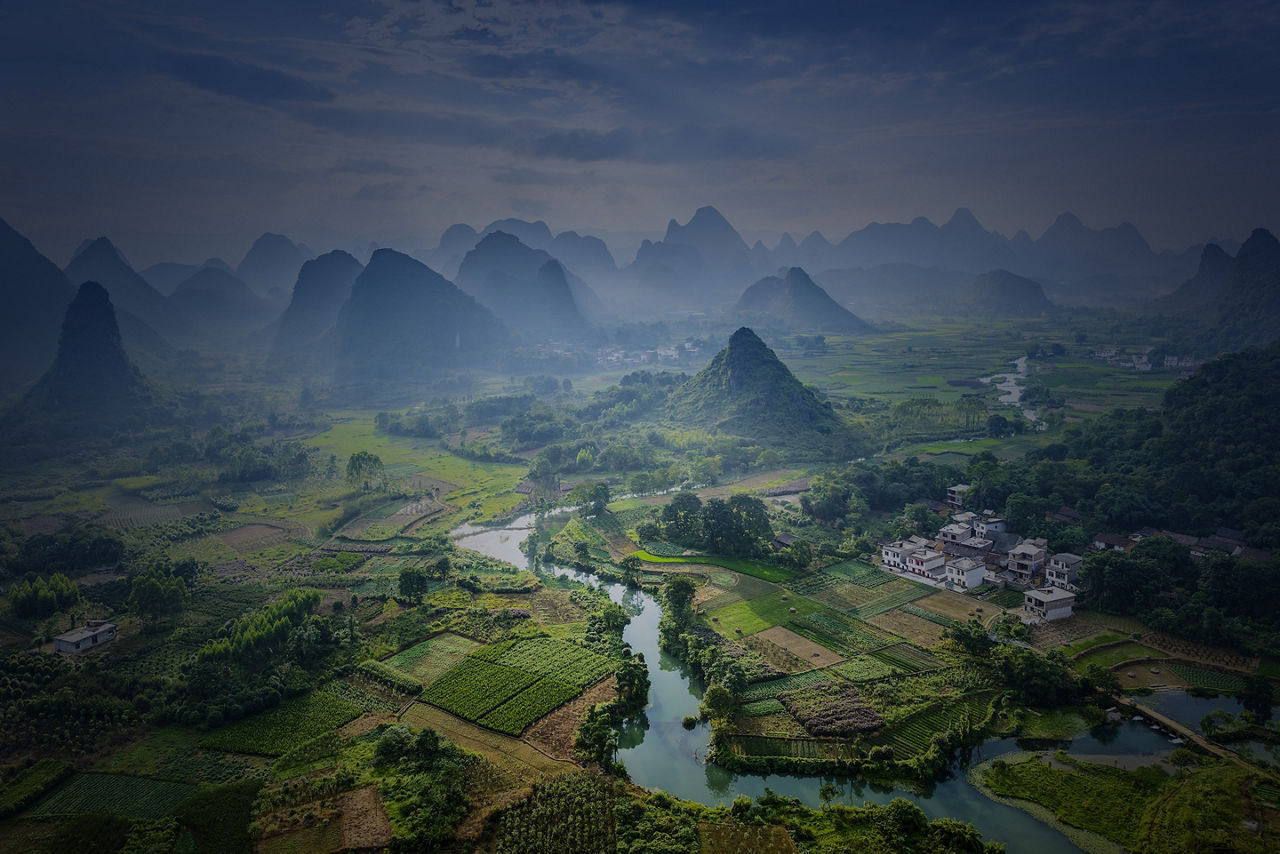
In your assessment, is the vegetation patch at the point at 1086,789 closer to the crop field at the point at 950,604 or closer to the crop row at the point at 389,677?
the crop field at the point at 950,604

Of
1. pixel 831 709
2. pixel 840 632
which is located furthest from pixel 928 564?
pixel 831 709

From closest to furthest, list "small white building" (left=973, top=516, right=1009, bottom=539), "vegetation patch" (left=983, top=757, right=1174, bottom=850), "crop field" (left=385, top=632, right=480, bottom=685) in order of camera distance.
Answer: "vegetation patch" (left=983, top=757, right=1174, bottom=850)
"crop field" (left=385, top=632, right=480, bottom=685)
"small white building" (left=973, top=516, right=1009, bottom=539)

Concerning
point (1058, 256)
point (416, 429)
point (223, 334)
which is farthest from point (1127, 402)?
point (1058, 256)

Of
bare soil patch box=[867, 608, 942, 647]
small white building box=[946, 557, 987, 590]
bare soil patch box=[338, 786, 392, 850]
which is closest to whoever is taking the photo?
bare soil patch box=[338, 786, 392, 850]

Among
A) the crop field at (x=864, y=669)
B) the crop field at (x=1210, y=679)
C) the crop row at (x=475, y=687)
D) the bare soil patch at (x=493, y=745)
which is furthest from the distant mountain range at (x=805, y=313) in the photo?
the bare soil patch at (x=493, y=745)

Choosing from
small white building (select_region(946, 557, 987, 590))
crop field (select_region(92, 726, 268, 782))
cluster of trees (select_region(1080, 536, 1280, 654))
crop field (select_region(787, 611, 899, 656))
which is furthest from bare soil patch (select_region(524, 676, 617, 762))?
cluster of trees (select_region(1080, 536, 1280, 654))

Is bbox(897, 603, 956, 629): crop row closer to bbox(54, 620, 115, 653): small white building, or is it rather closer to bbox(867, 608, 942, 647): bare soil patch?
bbox(867, 608, 942, 647): bare soil patch

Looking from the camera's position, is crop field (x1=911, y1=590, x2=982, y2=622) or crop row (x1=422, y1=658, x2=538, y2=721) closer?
crop row (x1=422, y1=658, x2=538, y2=721)
